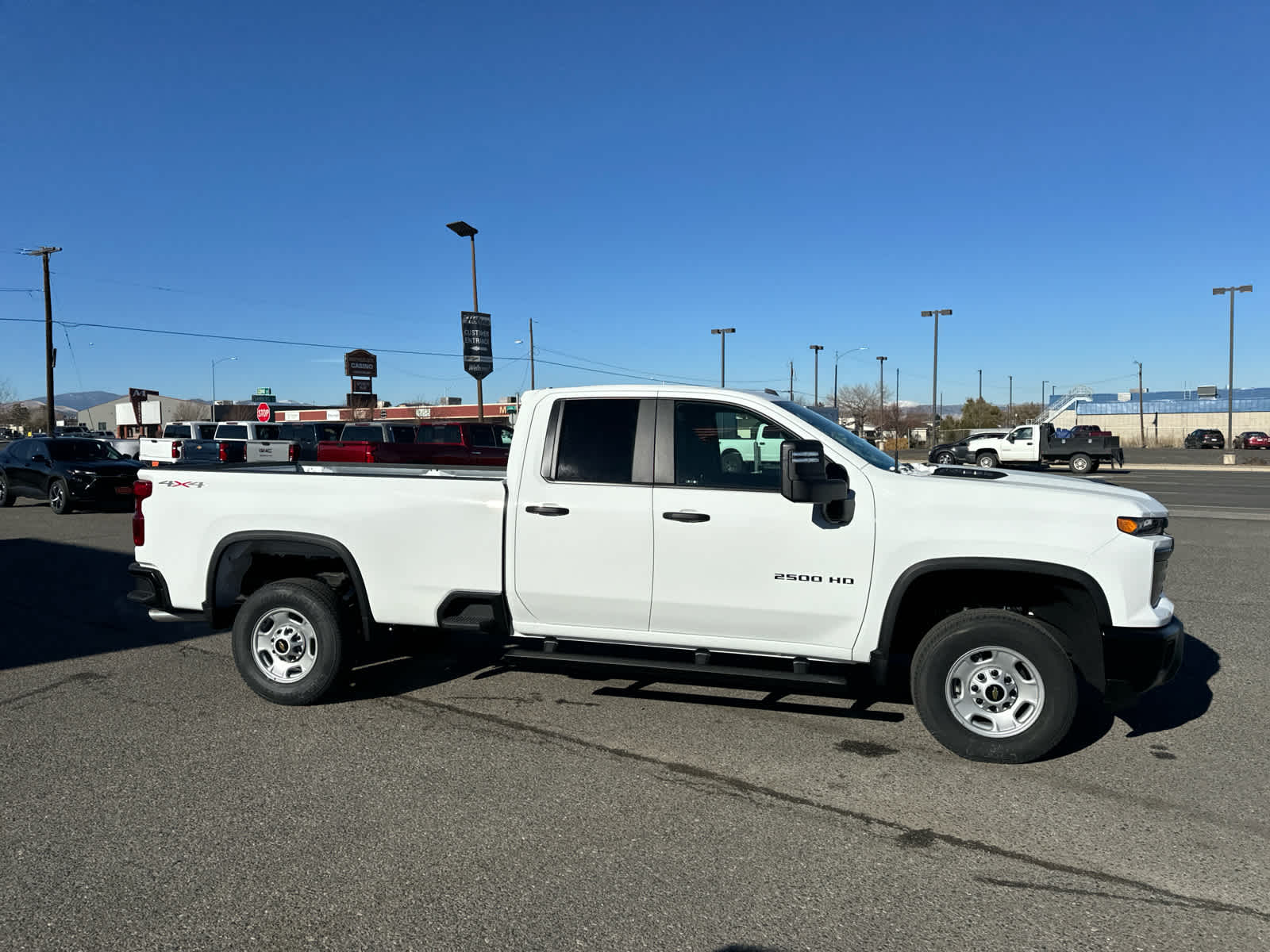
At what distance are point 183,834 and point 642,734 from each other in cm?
235

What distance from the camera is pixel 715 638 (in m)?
5.09

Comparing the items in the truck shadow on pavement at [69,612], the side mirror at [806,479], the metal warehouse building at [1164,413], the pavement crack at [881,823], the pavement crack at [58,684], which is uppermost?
the metal warehouse building at [1164,413]

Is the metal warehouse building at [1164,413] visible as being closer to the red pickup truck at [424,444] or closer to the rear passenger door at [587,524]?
the red pickup truck at [424,444]

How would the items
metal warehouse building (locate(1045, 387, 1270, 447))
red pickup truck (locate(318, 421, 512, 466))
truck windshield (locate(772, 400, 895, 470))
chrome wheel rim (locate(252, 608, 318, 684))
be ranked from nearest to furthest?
truck windshield (locate(772, 400, 895, 470)), chrome wheel rim (locate(252, 608, 318, 684)), red pickup truck (locate(318, 421, 512, 466)), metal warehouse building (locate(1045, 387, 1270, 447))

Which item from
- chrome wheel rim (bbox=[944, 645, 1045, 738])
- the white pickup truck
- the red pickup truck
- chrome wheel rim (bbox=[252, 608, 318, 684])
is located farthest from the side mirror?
the red pickup truck

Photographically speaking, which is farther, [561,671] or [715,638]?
[561,671]

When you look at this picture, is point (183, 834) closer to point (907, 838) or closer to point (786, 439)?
point (907, 838)

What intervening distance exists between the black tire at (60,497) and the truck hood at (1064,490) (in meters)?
17.7

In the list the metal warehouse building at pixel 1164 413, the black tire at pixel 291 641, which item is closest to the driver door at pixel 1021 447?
the black tire at pixel 291 641

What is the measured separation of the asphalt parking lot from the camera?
3.27 meters

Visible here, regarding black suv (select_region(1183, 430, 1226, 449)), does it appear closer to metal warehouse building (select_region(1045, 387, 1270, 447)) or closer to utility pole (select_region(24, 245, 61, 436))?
metal warehouse building (select_region(1045, 387, 1270, 447))

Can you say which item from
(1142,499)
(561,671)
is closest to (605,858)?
(561,671)

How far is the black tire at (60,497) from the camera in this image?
17.8 meters

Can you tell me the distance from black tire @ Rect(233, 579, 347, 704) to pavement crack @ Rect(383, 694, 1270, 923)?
2.39 ft
